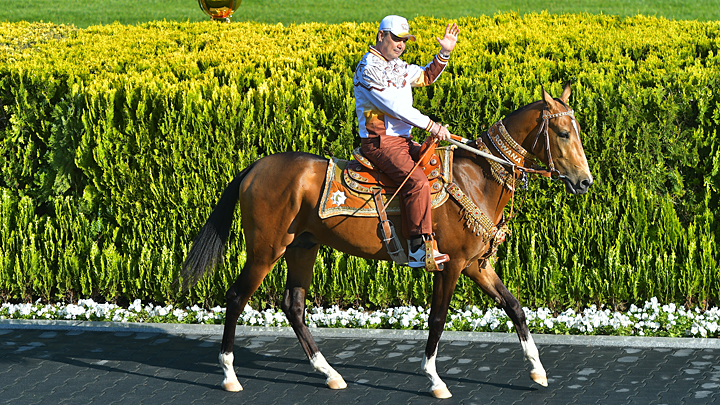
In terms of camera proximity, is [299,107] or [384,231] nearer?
[384,231]

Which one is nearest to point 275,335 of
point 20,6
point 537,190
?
point 537,190

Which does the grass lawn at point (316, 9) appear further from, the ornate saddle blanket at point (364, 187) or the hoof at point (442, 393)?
the hoof at point (442, 393)

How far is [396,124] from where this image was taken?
19.9 feet

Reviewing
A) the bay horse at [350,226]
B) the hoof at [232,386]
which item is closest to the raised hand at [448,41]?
the bay horse at [350,226]

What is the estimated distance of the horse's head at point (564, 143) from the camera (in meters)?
5.66

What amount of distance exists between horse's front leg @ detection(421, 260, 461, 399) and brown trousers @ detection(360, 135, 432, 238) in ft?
1.35

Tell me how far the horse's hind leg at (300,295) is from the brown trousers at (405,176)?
3.64ft

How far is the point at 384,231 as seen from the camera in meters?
6.07

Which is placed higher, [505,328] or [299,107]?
Answer: [299,107]

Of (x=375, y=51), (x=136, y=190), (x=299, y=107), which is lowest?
(x=136, y=190)

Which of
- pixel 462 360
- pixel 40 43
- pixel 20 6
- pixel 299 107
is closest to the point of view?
pixel 462 360

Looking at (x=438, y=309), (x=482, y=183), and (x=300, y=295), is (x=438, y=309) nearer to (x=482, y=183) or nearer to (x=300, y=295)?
(x=482, y=183)

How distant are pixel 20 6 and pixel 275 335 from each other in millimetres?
22854

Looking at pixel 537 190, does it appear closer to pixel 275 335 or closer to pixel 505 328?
pixel 505 328
